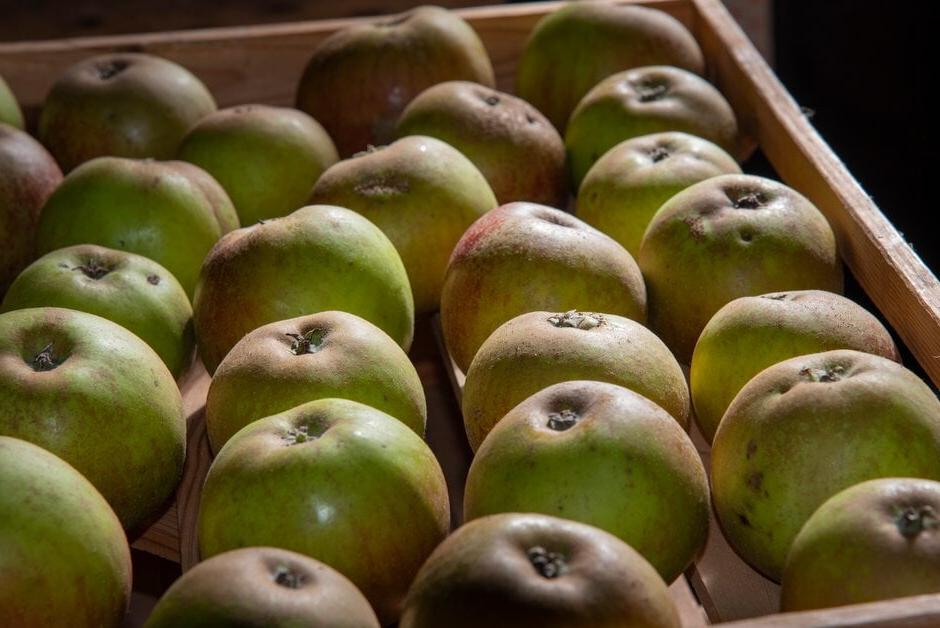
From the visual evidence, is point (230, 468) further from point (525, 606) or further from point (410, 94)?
point (410, 94)

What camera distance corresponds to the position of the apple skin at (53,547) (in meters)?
1.25

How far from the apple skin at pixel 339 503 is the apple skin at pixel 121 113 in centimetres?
124

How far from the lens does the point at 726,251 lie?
5.99 ft

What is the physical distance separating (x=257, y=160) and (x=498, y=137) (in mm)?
437

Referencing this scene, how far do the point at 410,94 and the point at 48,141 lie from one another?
73cm

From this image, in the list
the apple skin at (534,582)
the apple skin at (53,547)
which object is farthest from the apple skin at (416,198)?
the apple skin at (534,582)

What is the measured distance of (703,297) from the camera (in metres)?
1.85

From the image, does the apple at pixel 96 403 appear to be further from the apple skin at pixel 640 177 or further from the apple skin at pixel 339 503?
the apple skin at pixel 640 177

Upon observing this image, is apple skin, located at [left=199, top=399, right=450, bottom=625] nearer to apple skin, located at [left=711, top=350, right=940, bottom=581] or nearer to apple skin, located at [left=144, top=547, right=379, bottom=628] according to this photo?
apple skin, located at [left=144, top=547, right=379, bottom=628]

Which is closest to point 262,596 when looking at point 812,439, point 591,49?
point 812,439

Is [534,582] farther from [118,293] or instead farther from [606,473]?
[118,293]

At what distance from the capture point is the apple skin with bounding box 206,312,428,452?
1553 mm

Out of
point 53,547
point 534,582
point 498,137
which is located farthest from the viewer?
point 498,137

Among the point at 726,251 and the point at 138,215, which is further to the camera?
the point at 138,215
